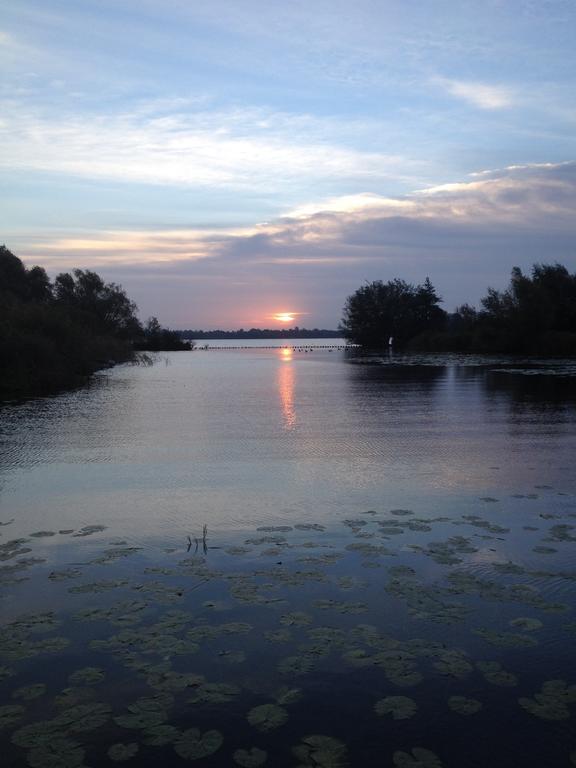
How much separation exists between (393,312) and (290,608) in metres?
103

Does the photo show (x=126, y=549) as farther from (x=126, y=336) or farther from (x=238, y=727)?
(x=126, y=336)

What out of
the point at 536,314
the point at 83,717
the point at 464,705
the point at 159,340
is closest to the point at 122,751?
the point at 83,717

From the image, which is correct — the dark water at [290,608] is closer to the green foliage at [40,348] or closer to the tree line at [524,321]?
the green foliage at [40,348]

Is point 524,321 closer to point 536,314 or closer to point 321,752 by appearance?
A: point 536,314

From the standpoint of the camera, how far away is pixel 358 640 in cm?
543

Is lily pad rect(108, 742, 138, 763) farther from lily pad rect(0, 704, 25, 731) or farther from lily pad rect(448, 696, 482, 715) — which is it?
lily pad rect(448, 696, 482, 715)

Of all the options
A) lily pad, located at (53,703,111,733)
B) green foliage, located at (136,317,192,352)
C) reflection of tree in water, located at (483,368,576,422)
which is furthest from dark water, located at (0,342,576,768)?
green foliage, located at (136,317,192,352)

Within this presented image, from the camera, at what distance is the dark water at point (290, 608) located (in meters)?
4.25

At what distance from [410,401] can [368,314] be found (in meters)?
86.2

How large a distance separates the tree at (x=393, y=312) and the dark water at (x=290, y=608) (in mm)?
94289

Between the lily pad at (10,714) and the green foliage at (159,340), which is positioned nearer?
the lily pad at (10,714)

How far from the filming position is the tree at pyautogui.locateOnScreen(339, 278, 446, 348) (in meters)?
107

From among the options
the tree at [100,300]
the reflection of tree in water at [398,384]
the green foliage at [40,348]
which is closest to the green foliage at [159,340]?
the tree at [100,300]

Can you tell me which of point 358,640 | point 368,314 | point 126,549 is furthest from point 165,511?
point 368,314
